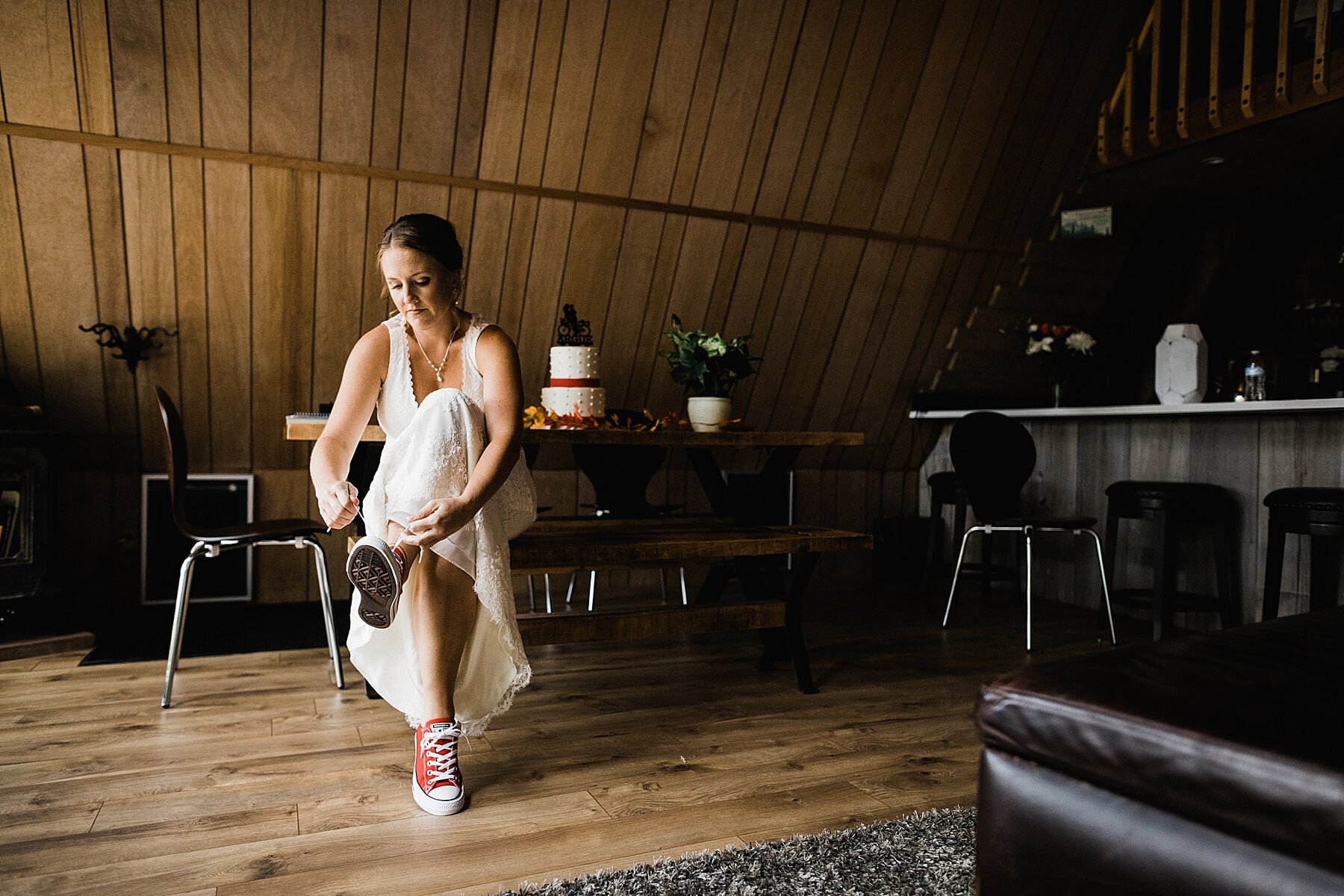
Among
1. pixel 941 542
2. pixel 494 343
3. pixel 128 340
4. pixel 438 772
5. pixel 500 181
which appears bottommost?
pixel 438 772

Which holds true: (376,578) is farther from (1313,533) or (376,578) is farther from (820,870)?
(1313,533)

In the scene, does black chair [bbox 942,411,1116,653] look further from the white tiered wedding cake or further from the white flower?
the white tiered wedding cake

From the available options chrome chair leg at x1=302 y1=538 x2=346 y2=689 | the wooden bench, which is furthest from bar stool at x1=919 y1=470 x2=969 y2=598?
chrome chair leg at x1=302 y1=538 x2=346 y2=689

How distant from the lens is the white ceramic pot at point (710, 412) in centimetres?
324

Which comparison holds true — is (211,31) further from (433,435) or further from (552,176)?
(433,435)

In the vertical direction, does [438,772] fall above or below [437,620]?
below

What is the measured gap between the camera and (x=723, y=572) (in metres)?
3.33

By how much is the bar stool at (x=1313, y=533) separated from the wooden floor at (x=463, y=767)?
3.05ft

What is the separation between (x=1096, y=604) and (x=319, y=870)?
3.84 metres

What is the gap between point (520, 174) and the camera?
398 centimetres

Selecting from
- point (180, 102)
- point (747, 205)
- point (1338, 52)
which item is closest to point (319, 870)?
point (180, 102)

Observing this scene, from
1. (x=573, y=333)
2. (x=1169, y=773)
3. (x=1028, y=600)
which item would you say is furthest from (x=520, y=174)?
(x=1169, y=773)

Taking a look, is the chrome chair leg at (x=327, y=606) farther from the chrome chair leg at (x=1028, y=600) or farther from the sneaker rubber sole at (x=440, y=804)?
the chrome chair leg at (x=1028, y=600)

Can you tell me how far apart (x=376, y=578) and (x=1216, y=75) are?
4.25 meters
